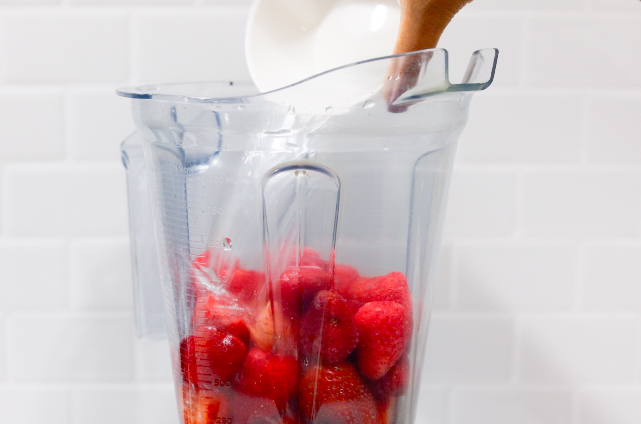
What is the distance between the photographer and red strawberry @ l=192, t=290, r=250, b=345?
410mm

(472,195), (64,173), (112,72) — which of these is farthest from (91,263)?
(472,195)

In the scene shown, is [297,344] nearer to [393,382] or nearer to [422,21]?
[393,382]

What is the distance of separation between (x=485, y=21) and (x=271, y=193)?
0.38m

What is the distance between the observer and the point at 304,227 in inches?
16.4

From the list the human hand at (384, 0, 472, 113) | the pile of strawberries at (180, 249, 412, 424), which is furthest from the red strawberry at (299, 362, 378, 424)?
the human hand at (384, 0, 472, 113)

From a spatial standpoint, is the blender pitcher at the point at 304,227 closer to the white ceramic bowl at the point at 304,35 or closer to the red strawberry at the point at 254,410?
the red strawberry at the point at 254,410

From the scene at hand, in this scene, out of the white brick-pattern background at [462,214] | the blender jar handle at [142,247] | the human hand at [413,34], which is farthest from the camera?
the white brick-pattern background at [462,214]

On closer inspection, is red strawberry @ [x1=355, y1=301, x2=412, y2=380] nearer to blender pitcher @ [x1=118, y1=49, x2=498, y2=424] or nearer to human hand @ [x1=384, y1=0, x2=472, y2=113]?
blender pitcher @ [x1=118, y1=49, x2=498, y2=424]

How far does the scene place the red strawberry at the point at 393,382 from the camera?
0.41 m

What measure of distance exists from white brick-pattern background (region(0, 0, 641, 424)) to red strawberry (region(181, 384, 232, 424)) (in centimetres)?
24

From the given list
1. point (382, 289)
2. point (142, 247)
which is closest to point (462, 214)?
point (382, 289)

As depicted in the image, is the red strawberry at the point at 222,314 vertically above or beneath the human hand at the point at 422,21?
beneath

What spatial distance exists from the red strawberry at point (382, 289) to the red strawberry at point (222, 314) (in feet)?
0.28

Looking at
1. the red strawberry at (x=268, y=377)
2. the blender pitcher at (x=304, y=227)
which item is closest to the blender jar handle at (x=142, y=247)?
the blender pitcher at (x=304, y=227)
